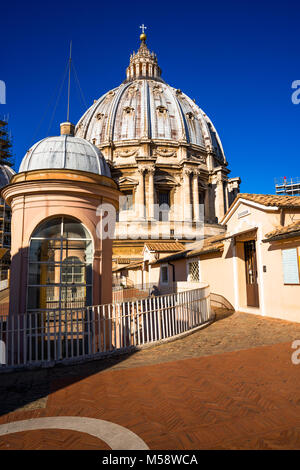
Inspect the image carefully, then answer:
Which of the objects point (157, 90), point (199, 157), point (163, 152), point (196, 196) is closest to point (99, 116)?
point (157, 90)

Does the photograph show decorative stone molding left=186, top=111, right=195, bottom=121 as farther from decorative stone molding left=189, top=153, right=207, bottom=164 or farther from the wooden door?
the wooden door

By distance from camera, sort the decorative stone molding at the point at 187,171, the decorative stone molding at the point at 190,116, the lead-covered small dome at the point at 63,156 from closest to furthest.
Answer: the lead-covered small dome at the point at 63,156, the decorative stone molding at the point at 187,171, the decorative stone molding at the point at 190,116

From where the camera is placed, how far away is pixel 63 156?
31.9 ft

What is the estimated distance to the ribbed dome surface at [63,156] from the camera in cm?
965

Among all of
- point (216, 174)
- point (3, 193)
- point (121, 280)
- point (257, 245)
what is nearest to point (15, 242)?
point (3, 193)

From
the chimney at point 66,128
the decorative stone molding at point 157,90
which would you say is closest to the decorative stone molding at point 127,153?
the decorative stone molding at point 157,90

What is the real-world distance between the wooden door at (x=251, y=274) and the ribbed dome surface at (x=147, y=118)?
3558cm

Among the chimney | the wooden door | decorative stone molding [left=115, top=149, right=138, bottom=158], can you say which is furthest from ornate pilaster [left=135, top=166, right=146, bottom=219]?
Answer: the chimney

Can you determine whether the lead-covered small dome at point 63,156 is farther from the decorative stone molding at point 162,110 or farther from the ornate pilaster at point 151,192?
the decorative stone molding at point 162,110

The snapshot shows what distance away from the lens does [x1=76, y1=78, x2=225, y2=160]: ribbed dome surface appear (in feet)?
158

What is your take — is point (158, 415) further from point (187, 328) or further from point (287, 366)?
point (187, 328)

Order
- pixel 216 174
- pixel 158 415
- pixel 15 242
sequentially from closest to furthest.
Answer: pixel 158 415 < pixel 15 242 < pixel 216 174

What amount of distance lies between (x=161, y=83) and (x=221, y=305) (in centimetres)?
5272

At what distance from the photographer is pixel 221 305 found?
50.9 feet
